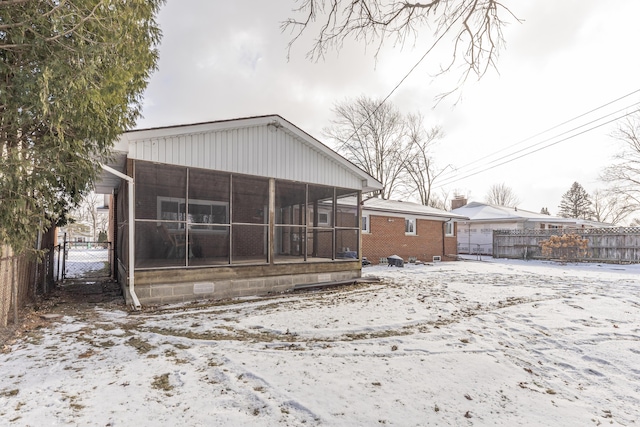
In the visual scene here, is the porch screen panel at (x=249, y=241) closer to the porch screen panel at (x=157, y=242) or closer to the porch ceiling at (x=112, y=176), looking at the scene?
the porch screen panel at (x=157, y=242)

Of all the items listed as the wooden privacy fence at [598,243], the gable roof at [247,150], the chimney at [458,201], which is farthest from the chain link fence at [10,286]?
the chimney at [458,201]

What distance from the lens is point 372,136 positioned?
28.7m

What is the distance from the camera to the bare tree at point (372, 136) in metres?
27.3

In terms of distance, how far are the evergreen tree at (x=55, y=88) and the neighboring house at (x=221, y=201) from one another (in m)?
1.55

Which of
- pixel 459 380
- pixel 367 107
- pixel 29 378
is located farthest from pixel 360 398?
pixel 367 107

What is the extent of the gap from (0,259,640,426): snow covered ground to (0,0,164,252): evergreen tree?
1.89m

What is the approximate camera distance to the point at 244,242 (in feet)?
39.5

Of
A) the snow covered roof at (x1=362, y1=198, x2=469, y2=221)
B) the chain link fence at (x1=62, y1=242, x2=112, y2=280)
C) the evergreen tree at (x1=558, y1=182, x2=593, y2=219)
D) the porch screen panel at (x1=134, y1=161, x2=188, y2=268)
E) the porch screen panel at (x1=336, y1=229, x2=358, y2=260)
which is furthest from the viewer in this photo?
the evergreen tree at (x1=558, y1=182, x2=593, y2=219)

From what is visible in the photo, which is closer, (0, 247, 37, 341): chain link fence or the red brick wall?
A: (0, 247, 37, 341): chain link fence

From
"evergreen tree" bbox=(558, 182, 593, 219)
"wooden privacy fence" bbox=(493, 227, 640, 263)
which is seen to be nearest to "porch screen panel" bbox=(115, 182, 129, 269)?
"wooden privacy fence" bbox=(493, 227, 640, 263)

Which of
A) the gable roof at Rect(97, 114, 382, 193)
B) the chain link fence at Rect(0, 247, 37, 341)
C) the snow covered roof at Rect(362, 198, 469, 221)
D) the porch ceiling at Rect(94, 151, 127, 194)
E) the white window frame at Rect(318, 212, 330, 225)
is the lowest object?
the chain link fence at Rect(0, 247, 37, 341)

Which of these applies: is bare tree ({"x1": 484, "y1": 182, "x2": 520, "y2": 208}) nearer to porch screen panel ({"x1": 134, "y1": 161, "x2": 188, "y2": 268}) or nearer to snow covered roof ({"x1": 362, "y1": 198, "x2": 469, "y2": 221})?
snow covered roof ({"x1": 362, "y1": 198, "x2": 469, "y2": 221})

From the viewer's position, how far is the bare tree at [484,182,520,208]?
50.8m

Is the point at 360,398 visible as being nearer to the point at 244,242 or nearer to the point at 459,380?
the point at 459,380
